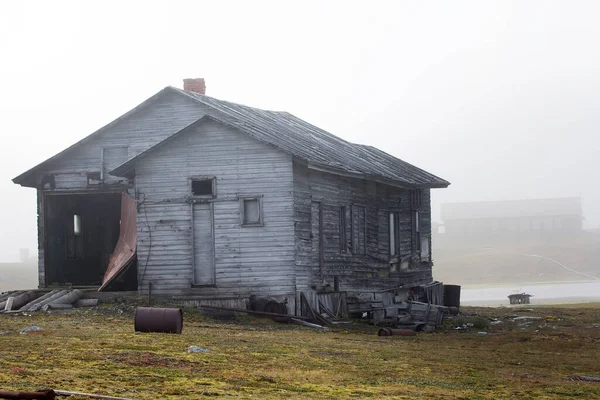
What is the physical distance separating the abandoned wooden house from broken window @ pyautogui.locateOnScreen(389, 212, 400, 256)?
271 millimetres

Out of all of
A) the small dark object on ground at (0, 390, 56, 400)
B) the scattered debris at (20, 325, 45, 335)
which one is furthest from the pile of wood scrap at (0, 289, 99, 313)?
the small dark object on ground at (0, 390, 56, 400)

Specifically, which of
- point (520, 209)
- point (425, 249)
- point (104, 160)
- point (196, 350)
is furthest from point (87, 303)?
point (520, 209)

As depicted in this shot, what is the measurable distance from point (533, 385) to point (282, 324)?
11.6 meters

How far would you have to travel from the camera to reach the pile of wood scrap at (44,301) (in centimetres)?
2603

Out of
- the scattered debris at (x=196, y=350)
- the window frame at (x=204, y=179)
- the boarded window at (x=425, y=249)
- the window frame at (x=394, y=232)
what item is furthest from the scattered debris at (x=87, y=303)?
the boarded window at (x=425, y=249)

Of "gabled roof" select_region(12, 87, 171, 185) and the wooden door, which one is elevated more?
"gabled roof" select_region(12, 87, 171, 185)

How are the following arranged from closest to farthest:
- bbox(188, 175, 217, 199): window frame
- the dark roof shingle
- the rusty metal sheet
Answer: bbox(188, 175, 217, 199): window frame → the dark roof shingle → the rusty metal sheet

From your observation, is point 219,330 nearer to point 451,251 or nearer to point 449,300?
point 449,300

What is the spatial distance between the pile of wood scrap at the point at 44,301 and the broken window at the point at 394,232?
11.9 metres

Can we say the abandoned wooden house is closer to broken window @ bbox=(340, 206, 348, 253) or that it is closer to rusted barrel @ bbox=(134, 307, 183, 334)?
broken window @ bbox=(340, 206, 348, 253)

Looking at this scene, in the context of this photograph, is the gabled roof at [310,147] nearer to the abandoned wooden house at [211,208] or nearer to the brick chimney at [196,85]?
the abandoned wooden house at [211,208]

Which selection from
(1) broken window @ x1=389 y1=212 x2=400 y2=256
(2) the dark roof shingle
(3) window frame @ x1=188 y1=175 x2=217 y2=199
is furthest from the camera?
(1) broken window @ x1=389 y1=212 x2=400 y2=256

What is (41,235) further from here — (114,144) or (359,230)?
(359,230)

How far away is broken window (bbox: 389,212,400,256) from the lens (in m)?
34.9
